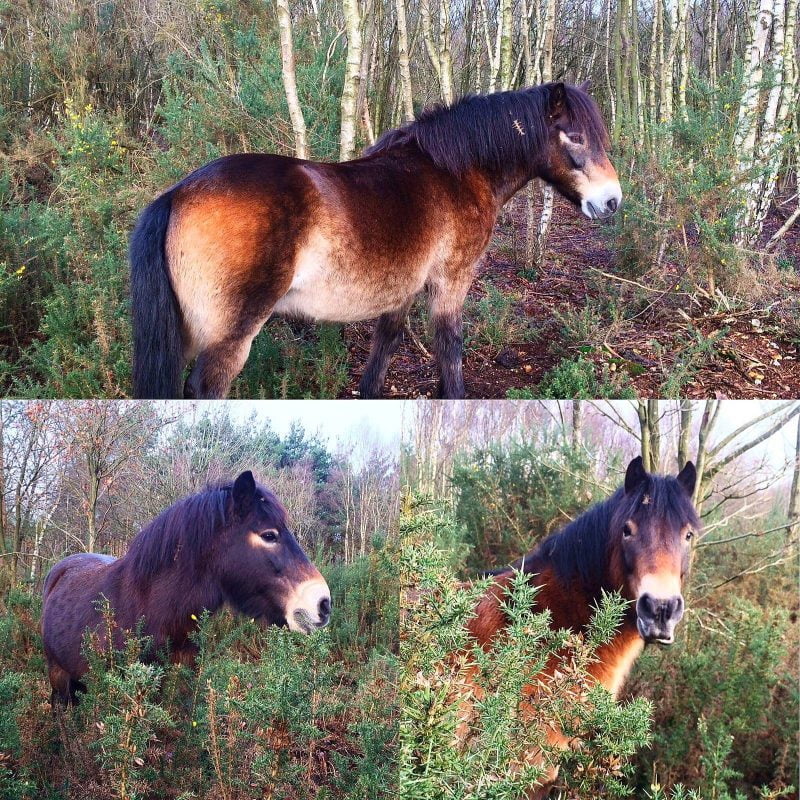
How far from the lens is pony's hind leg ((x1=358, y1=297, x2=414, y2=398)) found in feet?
14.0

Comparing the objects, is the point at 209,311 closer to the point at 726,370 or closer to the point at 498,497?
the point at 498,497

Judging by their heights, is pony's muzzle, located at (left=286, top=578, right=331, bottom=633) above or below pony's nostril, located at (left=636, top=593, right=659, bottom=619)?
below

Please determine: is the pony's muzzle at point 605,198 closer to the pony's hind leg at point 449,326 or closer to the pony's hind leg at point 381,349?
the pony's hind leg at point 449,326

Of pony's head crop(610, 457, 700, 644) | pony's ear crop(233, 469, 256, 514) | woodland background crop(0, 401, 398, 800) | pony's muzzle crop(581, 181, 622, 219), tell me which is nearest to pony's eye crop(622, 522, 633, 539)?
pony's head crop(610, 457, 700, 644)

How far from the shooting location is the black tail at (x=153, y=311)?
3.20 meters

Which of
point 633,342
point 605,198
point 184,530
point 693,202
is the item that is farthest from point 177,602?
point 693,202

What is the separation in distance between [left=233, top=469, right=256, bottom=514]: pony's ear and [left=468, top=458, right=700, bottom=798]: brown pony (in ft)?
3.13

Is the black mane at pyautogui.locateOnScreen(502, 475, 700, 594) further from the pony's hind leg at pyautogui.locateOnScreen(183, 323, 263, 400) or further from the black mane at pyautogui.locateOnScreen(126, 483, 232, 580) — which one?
the pony's hind leg at pyautogui.locateOnScreen(183, 323, 263, 400)

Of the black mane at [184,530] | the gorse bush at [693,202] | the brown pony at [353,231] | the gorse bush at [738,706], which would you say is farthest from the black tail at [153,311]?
the gorse bush at [693,202]

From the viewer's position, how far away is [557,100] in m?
4.08

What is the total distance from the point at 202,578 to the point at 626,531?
1584 millimetres

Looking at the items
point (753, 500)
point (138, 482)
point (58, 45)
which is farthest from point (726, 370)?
point (58, 45)

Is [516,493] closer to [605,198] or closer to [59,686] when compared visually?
[605,198]

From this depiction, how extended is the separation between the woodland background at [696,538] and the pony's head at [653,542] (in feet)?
0.92
